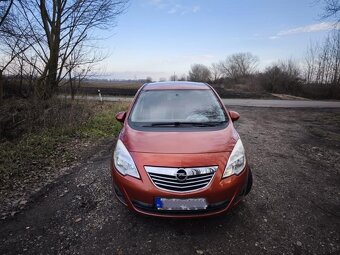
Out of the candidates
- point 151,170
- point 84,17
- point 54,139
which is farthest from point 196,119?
point 84,17

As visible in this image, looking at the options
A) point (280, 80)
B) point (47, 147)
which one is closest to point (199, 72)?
point (280, 80)

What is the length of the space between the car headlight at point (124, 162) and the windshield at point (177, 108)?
69cm

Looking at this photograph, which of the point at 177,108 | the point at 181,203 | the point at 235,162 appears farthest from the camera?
the point at 177,108

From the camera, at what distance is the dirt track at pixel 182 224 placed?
302cm

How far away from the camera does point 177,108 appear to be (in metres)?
4.37

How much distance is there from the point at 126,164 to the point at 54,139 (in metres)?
4.53

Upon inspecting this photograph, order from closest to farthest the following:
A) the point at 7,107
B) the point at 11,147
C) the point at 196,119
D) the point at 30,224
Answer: the point at 30,224 → the point at 196,119 → the point at 11,147 → the point at 7,107

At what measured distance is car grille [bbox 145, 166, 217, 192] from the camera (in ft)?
9.71

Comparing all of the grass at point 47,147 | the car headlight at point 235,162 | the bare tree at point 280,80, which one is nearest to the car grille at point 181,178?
the car headlight at point 235,162

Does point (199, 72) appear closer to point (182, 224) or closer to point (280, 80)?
point (280, 80)

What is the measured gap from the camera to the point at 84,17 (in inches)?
480

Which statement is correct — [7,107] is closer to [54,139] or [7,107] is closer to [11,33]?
[54,139]

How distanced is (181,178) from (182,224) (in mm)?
777

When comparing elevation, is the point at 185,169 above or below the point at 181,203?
above
